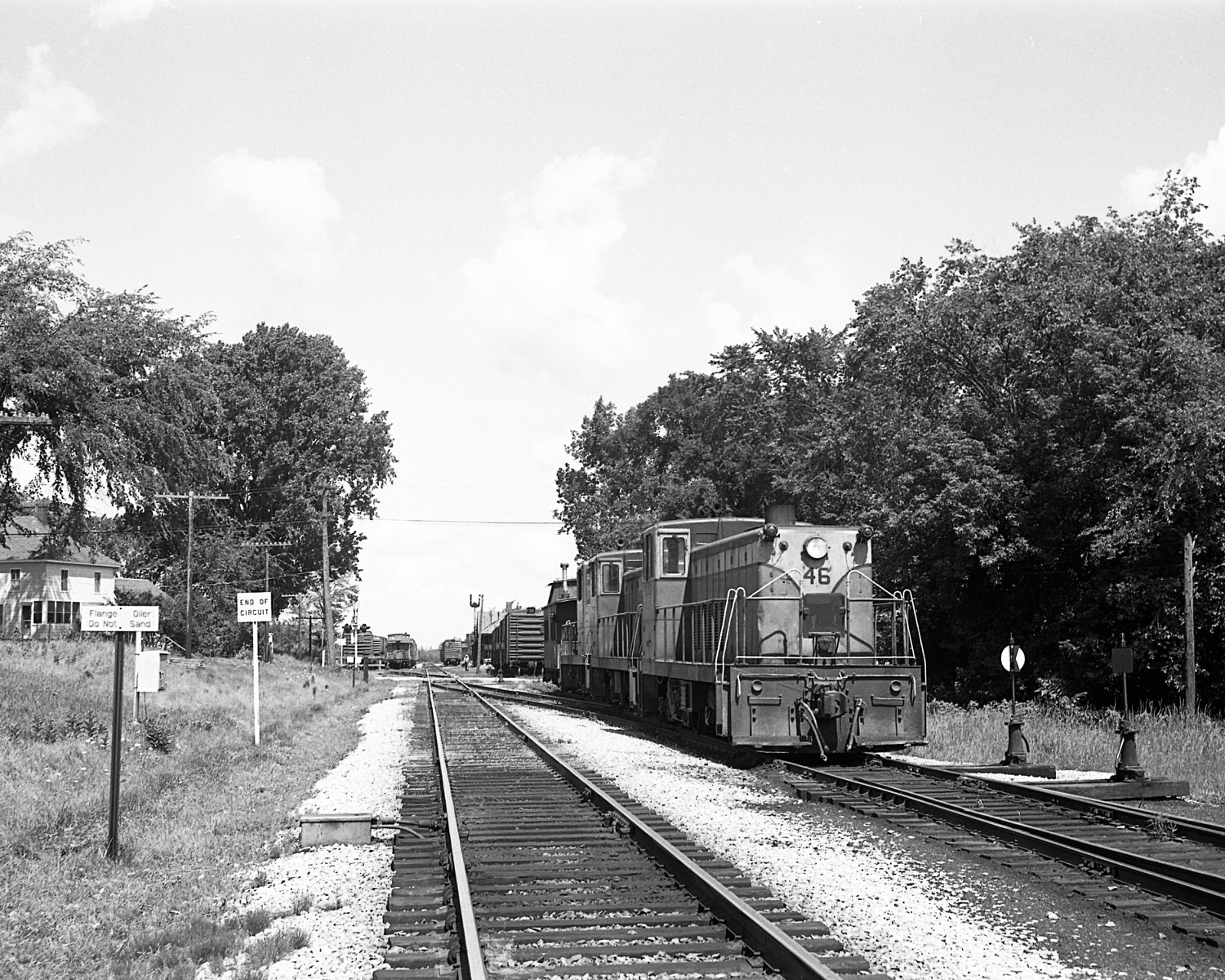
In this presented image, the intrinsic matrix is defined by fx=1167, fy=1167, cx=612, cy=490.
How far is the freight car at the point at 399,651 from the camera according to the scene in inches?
3108

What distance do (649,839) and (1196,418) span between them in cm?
1804

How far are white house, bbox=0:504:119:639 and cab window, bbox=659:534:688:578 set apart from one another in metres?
37.6

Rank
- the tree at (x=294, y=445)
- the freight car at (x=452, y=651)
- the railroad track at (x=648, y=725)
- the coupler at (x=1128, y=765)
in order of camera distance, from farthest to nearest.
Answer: the freight car at (x=452, y=651)
the tree at (x=294, y=445)
the railroad track at (x=648, y=725)
the coupler at (x=1128, y=765)

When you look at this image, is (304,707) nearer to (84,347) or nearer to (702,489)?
(84,347)

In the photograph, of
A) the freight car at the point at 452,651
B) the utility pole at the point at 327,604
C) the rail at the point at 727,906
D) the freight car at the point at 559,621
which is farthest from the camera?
the freight car at the point at 452,651

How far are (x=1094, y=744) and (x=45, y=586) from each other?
52.4 meters

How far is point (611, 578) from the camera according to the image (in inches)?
1102

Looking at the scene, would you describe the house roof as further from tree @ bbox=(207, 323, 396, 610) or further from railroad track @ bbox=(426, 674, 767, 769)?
railroad track @ bbox=(426, 674, 767, 769)

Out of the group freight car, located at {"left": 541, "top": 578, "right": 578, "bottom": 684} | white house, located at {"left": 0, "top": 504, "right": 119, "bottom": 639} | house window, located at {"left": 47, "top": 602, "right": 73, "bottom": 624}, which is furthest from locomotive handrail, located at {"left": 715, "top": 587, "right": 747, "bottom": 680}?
house window, located at {"left": 47, "top": 602, "right": 73, "bottom": 624}

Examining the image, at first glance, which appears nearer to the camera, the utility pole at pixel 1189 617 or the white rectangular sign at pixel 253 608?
the white rectangular sign at pixel 253 608

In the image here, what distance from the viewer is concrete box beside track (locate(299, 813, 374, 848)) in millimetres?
10047

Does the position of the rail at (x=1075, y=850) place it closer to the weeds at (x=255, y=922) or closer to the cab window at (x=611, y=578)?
the weeds at (x=255, y=922)

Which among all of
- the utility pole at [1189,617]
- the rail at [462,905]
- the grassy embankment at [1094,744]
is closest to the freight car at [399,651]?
the grassy embankment at [1094,744]

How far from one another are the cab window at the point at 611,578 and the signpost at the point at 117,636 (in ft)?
57.8
